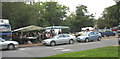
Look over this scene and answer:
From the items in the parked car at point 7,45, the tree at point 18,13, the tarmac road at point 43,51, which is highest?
the tree at point 18,13

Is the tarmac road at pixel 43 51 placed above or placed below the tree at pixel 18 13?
below

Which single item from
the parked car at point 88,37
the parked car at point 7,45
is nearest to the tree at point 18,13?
the parked car at point 7,45

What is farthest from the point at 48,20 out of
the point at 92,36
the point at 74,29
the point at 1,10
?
the point at 92,36

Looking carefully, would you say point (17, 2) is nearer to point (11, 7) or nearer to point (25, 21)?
point (11, 7)

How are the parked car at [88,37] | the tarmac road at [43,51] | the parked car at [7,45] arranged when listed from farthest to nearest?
the parked car at [88,37] < the parked car at [7,45] < the tarmac road at [43,51]

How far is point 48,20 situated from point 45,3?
519 cm

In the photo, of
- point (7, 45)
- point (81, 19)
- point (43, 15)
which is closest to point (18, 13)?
point (7, 45)

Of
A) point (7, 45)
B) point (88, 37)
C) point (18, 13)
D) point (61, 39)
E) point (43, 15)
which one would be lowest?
point (7, 45)

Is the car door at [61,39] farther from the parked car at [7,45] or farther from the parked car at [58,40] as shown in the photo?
the parked car at [7,45]

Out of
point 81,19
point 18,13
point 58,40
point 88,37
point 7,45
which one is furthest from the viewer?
point 81,19

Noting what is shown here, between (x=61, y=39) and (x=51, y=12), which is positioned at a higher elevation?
(x=51, y=12)

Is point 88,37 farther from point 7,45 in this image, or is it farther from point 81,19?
point 81,19

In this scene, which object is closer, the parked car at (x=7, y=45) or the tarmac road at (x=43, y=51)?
the tarmac road at (x=43, y=51)

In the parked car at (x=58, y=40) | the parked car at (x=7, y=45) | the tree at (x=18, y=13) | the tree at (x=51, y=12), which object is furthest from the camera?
the tree at (x=51, y=12)
